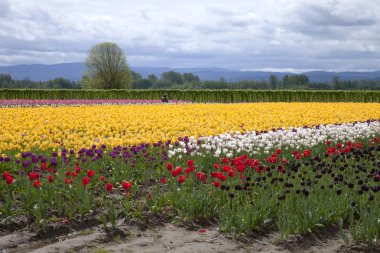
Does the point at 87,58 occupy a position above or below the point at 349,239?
above

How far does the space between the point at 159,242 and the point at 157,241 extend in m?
0.05

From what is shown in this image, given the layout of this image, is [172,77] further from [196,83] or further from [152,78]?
[196,83]

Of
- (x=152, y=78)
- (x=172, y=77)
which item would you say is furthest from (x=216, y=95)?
(x=152, y=78)

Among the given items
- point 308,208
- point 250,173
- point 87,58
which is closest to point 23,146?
point 250,173

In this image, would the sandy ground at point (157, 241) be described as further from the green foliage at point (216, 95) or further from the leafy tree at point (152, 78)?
the leafy tree at point (152, 78)

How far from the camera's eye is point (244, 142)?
1191cm

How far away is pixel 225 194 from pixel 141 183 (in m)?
2.14

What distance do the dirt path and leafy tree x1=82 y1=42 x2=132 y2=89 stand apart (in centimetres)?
6841

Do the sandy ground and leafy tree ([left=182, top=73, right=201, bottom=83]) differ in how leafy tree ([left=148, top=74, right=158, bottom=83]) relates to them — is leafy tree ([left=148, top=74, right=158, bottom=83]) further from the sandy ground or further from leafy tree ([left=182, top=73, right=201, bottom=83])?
the sandy ground

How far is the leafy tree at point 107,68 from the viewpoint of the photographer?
243ft

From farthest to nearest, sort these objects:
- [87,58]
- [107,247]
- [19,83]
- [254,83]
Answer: [19,83] → [254,83] → [87,58] → [107,247]

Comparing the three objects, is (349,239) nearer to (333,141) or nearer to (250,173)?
(250,173)

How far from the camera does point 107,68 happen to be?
246 feet

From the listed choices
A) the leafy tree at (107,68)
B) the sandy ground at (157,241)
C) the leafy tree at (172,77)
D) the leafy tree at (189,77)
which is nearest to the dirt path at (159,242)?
the sandy ground at (157,241)
